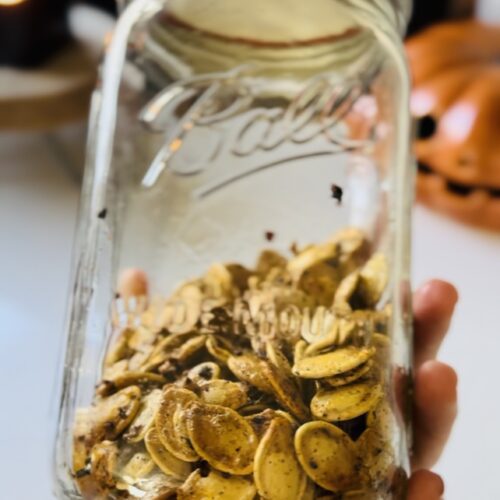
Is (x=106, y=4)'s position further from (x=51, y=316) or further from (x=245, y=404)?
(x=245, y=404)

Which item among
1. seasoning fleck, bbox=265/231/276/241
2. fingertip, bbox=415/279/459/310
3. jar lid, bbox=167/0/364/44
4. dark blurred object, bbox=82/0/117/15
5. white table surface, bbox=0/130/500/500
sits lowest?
white table surface, bbox=0/130/500/500

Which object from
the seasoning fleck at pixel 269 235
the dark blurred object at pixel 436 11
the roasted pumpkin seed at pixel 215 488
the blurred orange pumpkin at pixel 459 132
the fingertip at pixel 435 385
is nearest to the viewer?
the roasted pumpkin seed at pixel 215 488

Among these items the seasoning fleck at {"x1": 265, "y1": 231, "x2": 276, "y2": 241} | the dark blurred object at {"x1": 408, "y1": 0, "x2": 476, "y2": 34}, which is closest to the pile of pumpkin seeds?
the seasoning fleck at {"x1": 265, "y1": 231, "x2": 276, "y2": 241}

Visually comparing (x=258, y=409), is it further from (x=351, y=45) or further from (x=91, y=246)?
(x=351, y=45)

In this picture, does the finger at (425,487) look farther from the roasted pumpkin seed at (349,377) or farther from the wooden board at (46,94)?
the wooden board at (46,94)

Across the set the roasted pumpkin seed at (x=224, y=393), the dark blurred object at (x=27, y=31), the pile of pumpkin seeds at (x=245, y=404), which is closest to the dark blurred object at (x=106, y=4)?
the dark blurred object at (x=27, y=31)

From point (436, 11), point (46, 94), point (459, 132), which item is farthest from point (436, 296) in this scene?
point (436, 11)

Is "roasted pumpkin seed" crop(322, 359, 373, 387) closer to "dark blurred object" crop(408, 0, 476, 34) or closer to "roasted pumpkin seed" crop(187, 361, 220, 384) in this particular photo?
"roasted pumpkin seed" crop(187, 361, 220, 384)
